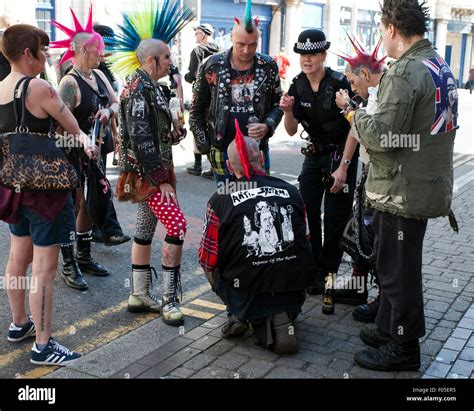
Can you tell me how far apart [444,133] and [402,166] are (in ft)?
0.98

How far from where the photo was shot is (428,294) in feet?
17.4

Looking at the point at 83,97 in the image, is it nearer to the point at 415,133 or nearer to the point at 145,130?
the point at 145,130

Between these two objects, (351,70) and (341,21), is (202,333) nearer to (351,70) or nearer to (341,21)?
(351,70)

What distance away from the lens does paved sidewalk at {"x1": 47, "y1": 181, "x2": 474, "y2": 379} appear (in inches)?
153

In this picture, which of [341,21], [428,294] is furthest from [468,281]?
[341,21]

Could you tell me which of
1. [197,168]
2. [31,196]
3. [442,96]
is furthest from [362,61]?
[197,168]

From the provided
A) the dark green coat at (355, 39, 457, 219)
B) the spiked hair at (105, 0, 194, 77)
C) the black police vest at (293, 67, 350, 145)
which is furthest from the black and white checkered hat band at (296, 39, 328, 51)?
the dark green coat at (355, 39, 457, 219)

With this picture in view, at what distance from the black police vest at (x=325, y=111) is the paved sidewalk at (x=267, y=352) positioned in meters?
1.29

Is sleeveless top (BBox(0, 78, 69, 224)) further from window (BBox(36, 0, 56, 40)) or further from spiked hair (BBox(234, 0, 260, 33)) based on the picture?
window (BBox(36, 0, 56, 40))

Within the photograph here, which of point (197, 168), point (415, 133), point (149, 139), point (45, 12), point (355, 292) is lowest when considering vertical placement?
point (355, 292)

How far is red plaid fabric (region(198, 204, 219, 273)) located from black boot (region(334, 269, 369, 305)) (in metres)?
1.35

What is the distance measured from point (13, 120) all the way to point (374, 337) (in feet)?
8.63

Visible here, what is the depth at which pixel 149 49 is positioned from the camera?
446 centimetres
